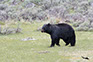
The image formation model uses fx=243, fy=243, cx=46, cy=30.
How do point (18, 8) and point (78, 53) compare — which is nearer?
point (78, 53)

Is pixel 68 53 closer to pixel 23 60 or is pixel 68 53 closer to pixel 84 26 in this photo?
pixel 23 60

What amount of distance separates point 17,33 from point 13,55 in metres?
12.2

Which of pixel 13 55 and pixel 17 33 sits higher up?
pixel 13 55

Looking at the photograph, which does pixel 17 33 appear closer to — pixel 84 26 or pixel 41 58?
pixel 84 26

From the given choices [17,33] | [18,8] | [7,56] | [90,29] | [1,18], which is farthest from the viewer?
[18,8]

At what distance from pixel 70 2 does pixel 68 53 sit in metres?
39.1

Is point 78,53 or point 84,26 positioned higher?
point 78,53

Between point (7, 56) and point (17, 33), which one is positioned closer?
point (7, 56)

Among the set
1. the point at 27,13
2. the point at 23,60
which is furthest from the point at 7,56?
the point at 27,13

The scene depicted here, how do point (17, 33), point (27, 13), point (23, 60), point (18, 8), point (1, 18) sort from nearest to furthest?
point (23, 60), point (17, 33), point (1, 18), point (27, 13), point (18, 8)

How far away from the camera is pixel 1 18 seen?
35.9m

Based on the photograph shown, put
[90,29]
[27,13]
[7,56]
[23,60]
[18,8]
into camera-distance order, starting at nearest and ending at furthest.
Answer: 1. [23,60]
2. [7,56]
3. [90,29]
4. [27,13]
5. [18,8]

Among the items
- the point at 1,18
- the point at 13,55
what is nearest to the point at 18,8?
the point at 1,18

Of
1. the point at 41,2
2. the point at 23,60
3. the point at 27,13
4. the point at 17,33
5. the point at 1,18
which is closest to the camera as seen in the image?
the point at 23,60
